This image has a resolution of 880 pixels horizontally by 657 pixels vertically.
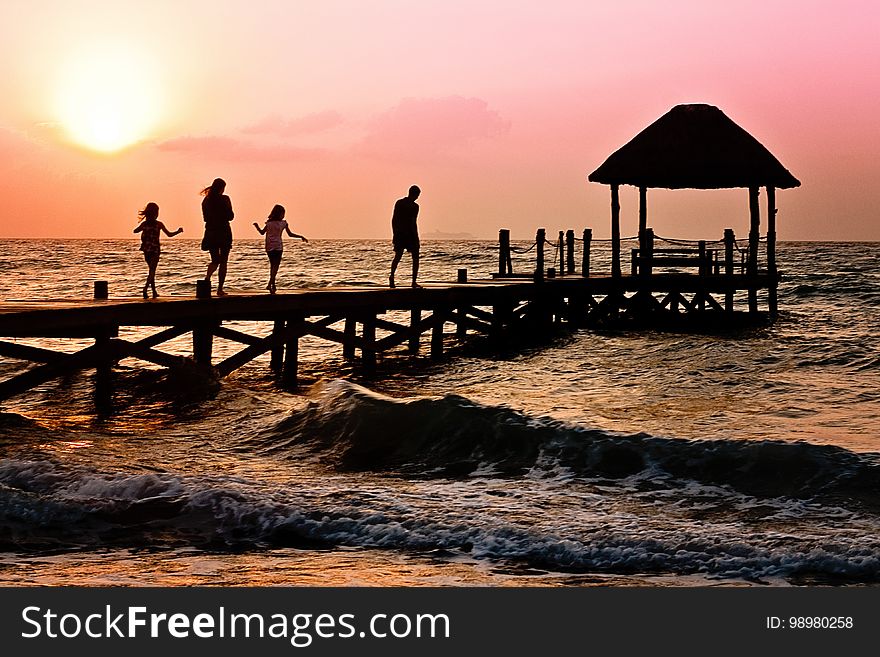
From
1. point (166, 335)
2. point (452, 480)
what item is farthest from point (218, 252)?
point (452, 480)

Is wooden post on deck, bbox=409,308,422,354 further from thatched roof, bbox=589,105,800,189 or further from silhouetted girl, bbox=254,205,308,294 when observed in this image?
thatched roof, bbox=589,105,800,189

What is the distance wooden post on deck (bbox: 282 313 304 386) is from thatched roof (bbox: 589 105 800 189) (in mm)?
12217

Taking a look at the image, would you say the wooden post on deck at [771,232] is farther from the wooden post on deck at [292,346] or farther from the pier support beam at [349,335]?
the wooden post on deck at [292,346]

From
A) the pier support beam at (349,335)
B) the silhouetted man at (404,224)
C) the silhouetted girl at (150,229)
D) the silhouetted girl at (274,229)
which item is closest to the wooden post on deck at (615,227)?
the pier support beam at (349,335)

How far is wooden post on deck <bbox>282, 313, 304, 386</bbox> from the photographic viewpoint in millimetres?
18422

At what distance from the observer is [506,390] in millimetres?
17688

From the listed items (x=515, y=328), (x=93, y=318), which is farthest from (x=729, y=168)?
(x=93, y=318)

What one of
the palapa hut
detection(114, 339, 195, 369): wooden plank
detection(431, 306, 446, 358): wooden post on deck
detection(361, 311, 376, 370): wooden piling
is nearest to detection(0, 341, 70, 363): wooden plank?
detection(114, 339, 195, 369): wooden plank

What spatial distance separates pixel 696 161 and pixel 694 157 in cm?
13

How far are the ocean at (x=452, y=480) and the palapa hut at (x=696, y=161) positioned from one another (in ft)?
28.6

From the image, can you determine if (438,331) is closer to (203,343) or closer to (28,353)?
(203,343)

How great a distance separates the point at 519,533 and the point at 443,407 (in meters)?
5.36

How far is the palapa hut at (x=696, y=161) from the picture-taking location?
90.6 ft

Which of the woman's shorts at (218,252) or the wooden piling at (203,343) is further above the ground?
the woman's shorts at (218,252)
